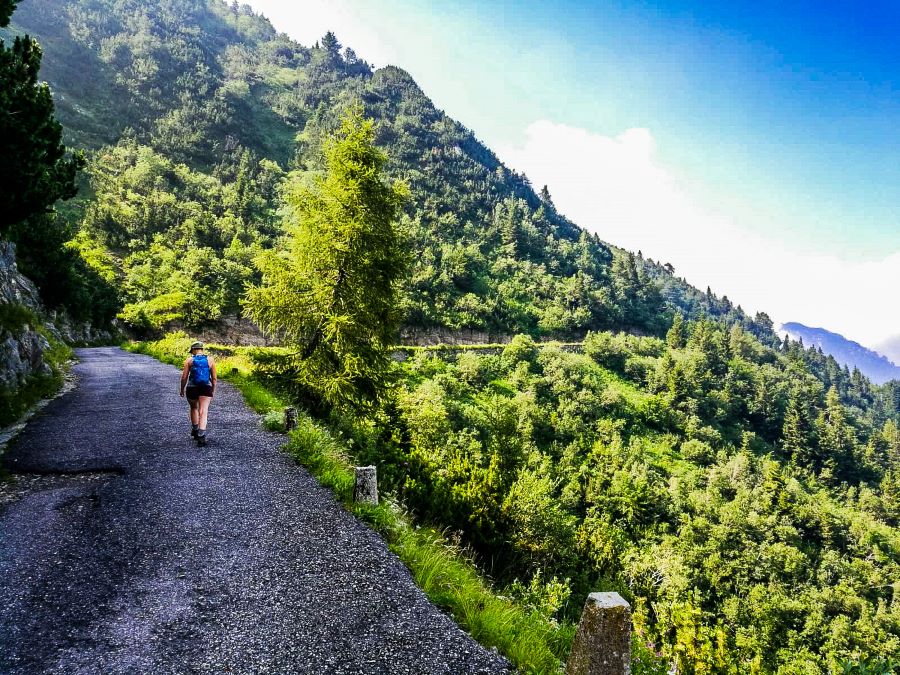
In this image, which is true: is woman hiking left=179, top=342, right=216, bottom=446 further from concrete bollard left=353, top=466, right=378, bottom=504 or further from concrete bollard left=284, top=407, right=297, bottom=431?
concrete bollard left=353, top=466, right=378, bottom=504

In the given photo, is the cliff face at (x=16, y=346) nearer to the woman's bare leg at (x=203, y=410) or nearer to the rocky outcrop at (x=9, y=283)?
the rocky outcrop at (x=9, y=283)

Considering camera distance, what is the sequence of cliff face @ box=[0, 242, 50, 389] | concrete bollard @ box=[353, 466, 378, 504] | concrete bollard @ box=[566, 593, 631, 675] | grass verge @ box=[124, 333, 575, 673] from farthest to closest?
1. cliff face @ box=[0, 242, 50, 389]
2. concrete bollard @ box=[353, 466, 378, 504]
3. grass verge @ box=[124, 333, 575, 673]
4. concrete bollard @ box=[566, 593, 631, 675]

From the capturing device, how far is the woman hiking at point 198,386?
9.15 m

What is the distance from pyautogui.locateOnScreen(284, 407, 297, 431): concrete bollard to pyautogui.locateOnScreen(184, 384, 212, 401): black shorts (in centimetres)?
205

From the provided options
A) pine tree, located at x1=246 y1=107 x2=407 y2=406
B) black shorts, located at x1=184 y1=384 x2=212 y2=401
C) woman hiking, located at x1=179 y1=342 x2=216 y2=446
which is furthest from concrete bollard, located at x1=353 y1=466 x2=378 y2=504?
pine tree, located at x1=246 y1=107 x2=407 y2=406

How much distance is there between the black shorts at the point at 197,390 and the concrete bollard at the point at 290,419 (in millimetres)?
2053

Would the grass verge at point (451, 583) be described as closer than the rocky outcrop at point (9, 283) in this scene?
Yes

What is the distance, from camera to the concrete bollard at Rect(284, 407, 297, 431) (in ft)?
35.1

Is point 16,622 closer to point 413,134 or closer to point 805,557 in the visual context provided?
point 805,557

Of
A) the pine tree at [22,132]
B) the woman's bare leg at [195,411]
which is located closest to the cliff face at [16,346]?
the pine tree at [22,132]

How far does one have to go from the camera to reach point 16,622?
156 inches

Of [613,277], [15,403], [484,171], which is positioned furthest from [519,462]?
[484,171]

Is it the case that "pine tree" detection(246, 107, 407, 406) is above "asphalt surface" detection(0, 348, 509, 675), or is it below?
above

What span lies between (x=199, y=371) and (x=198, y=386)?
13.2 inches
